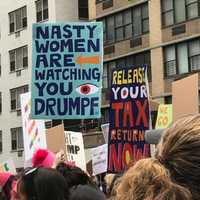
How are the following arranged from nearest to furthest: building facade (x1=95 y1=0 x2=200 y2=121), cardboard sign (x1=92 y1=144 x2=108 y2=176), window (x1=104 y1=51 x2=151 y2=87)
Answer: cardboard sign (x1=92 y1=144 x2=108 y2=176), building facade (x1=95 y1=0 x2=200 y2=121), window (x1=104 y1=51 x2=151 y2=87)

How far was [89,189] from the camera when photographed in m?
3.70

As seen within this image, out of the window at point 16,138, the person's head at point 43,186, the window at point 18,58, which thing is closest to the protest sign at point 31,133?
the person's head at point 43,186

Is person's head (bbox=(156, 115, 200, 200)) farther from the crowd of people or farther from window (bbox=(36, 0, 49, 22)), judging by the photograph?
window (bbox=(36, 0, 49, 22))

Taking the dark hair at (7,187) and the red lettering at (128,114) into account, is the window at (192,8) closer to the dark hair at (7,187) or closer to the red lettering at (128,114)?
the red lettering at (128,114)

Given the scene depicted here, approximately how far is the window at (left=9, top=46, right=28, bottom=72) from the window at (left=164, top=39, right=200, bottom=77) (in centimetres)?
1107

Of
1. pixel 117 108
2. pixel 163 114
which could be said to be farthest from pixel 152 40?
pixel 117 108

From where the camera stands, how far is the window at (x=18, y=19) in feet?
132

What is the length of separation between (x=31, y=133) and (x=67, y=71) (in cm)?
143

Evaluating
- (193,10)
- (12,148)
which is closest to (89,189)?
(193,10)

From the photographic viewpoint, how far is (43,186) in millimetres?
3404

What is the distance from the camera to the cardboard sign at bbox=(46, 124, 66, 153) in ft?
29.7

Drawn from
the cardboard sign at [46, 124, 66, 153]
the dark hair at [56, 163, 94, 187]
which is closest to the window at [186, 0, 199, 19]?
the cardboard sign at [46, 124, 66, 153]

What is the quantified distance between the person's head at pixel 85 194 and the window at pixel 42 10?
1382 inches

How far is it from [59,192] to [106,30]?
31777mm
